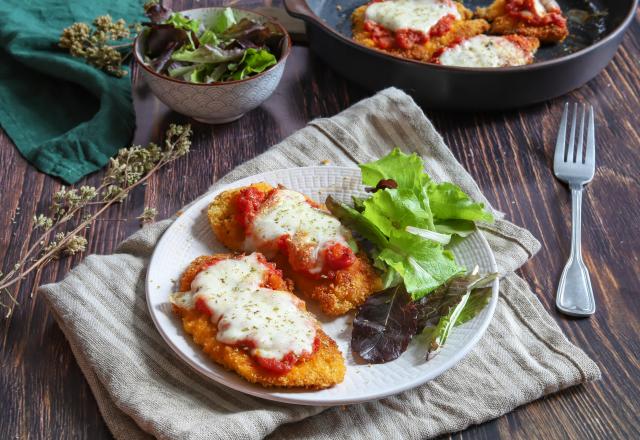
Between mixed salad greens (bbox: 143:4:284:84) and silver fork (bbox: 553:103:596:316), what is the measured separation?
52.3 inches

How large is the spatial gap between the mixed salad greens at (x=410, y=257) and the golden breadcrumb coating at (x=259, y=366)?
0.43 feet

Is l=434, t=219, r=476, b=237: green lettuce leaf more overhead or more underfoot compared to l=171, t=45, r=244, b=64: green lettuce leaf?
more underfoot

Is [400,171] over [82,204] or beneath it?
over

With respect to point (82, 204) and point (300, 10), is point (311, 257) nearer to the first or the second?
point (82, 204)

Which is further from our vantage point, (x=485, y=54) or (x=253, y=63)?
(x=485, y=54)

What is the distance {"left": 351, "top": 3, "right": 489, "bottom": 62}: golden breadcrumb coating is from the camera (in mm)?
3896

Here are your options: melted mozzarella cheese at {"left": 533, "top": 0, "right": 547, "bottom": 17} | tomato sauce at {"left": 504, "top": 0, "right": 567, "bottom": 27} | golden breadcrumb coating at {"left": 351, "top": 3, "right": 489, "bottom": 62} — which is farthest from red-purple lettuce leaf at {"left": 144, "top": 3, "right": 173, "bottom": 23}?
melted mozzarella cheese at {"left": 533, "top": 0, "right": 547, "bottom": 17}

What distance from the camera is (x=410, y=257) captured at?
2.60 m

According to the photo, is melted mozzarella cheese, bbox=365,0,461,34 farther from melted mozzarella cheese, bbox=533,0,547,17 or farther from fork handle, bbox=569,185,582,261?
fork handle, bbox=569,185,582,261

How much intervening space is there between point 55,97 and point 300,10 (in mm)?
1257

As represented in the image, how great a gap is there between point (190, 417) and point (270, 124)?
66.8 inches

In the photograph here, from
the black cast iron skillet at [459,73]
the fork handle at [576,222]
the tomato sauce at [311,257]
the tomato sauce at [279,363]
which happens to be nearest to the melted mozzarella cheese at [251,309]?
the tomato sauce at [279,363]

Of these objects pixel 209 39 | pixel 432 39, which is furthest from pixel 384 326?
pixel 432 39

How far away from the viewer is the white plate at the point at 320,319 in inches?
89.3
